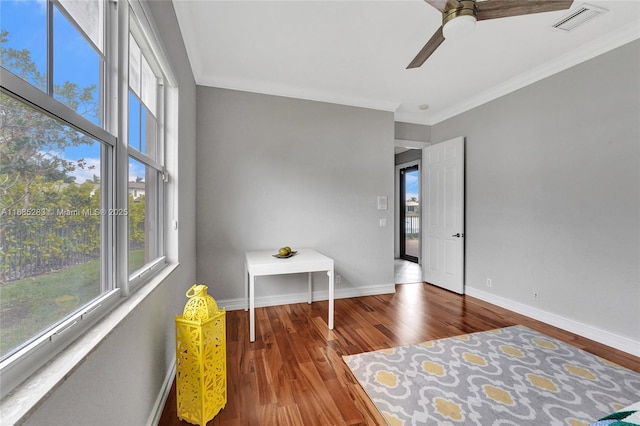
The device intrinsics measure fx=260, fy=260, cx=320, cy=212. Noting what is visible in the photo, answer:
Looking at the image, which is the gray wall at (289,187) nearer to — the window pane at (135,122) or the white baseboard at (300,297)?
the white baseboard at (300,297)

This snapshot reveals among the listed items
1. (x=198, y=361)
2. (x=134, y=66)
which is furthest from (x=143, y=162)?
(x=198, y=361)

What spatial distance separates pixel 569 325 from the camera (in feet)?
8.70

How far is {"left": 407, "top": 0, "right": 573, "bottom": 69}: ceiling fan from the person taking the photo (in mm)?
1604

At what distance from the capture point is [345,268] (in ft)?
11.9

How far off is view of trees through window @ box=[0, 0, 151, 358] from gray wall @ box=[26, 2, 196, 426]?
0.60 ft

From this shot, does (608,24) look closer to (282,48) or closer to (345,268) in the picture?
(282,48)

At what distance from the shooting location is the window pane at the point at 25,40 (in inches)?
24.3

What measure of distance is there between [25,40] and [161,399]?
1835 millimetres

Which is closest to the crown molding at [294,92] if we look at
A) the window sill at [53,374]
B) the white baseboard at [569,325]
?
the window sill at [53,374]

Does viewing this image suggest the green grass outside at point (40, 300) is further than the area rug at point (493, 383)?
No

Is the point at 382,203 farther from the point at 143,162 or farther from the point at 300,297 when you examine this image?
the point at 143,162

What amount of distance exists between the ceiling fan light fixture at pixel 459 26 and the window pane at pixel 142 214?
2.13 m

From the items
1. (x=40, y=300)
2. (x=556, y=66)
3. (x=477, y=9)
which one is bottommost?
(x=40, y=300)

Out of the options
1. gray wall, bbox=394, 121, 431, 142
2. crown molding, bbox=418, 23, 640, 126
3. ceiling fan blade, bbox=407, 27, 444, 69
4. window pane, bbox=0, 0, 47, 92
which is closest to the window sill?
window pane, bbox=0, 0, 47, 92
